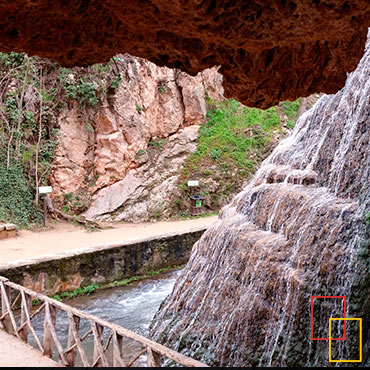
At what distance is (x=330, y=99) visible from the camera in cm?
724

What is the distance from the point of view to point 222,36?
1.79m

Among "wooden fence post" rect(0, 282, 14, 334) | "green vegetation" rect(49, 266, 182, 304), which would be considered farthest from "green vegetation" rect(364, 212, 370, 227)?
Answer: "green vegetation" rect(49, 266, 182, 304)

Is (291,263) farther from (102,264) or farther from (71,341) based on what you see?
(102,264)

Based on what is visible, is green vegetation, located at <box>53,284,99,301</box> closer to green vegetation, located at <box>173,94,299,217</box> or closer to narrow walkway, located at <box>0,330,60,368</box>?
narrow walkway, located at <box>0,330,60,368</box>

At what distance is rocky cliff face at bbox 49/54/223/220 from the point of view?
44.3 ft

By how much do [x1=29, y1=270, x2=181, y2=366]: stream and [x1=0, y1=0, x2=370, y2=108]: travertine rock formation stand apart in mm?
5028

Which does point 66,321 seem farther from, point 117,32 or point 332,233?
point 117,32

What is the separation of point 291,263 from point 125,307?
4.29 meters

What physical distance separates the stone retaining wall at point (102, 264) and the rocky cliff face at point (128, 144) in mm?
2841

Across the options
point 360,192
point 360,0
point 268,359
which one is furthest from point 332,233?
point 360,0

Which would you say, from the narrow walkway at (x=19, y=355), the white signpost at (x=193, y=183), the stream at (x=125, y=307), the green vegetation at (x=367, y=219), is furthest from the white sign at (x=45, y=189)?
the green vegetation at (x=367, y=219)

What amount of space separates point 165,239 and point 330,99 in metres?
5.27

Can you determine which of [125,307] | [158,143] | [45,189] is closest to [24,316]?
[125,307]

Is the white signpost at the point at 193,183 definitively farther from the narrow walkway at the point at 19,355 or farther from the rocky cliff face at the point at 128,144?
the narrow walkway at the point at 19,355
